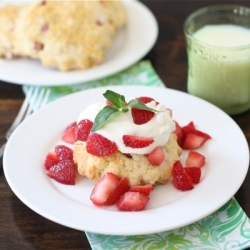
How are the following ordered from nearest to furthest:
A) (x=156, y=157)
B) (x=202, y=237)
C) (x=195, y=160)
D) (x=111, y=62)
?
(x=202, y=237) < (x=156, y=157) < (x=195, y=160) < (x=111, y=62)

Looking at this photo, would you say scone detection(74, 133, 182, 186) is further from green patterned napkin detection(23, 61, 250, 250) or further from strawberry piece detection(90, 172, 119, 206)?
green patterned napkin detection(23, 61, 250, 250)

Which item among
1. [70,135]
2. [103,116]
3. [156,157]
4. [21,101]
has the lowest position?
[21,101]

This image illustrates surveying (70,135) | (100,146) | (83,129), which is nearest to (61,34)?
(70,135)

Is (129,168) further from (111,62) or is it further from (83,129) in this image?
(111,62)

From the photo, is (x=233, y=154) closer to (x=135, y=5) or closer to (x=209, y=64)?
(x=209, y=64)

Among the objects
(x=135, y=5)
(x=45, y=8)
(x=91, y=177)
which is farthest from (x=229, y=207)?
(x=135, y=5)

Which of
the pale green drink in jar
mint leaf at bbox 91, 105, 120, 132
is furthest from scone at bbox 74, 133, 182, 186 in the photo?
the pale green drink in jar

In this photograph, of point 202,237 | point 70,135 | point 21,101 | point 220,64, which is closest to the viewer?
point 202,237
